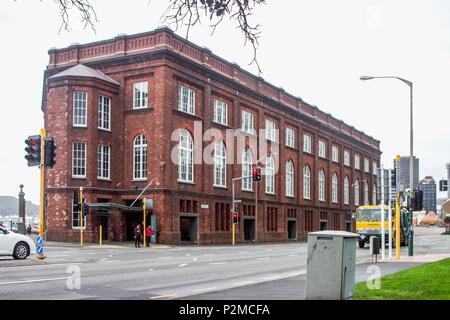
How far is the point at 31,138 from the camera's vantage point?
22859mm

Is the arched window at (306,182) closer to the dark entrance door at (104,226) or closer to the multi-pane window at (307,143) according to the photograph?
the multi-pane window at (307,143)

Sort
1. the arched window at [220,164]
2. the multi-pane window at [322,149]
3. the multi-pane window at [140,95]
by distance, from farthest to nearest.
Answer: the multi-pane window at [322,149]
the arched window at [220,164]
the multi-pane window at [140,95]

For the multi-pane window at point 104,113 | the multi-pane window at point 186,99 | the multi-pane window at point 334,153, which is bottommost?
the multi-pane window at point 334,153

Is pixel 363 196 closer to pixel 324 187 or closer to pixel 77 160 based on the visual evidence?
pixel 324 187

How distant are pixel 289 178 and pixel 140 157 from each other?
77.1 ft

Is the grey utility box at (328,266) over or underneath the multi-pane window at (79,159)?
underneath

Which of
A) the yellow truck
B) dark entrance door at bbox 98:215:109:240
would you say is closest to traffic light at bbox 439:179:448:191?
the yellow truck

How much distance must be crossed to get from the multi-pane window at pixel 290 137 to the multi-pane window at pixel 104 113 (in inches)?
946

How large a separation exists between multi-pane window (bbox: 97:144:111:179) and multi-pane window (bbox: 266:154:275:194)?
19076 millimetres

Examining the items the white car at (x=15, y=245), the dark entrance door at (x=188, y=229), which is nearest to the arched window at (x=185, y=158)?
the dark entrance door at (x=188, y=229)

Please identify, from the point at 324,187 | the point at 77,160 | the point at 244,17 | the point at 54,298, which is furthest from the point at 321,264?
the point at 324,187

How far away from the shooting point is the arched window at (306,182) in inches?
2656

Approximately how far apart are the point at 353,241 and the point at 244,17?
434 centimetres

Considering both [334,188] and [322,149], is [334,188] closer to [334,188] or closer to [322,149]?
[334,188]
